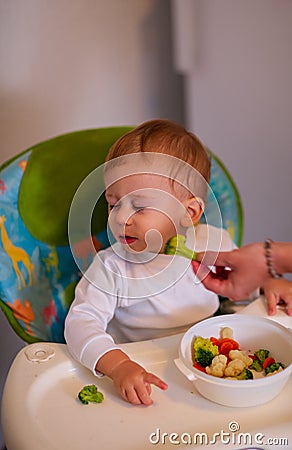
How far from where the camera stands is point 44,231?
3.70ft

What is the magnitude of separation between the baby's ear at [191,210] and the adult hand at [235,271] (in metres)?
0.06

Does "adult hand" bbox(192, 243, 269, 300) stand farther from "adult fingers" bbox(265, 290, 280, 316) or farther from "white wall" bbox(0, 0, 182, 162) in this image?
"white wall" bbox(0, 0, 182, 162)

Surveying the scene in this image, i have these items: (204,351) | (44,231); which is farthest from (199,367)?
(44,231)

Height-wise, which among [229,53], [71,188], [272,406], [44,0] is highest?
[44,0]

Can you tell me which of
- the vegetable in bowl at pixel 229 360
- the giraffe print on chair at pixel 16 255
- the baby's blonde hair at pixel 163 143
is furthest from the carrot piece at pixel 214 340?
the giraffe print on chair at pixel 16 255

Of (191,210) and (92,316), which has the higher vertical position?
(191,210)

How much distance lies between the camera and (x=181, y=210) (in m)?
0.94

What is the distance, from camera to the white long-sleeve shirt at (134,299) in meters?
0.92

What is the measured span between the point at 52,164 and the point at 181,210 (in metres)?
0.31

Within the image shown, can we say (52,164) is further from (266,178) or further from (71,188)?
(266,178)

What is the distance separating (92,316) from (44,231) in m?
0.24

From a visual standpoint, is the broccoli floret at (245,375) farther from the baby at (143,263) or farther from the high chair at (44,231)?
the high chair at (44,231)

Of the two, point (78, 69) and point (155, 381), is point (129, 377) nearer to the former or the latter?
point (155, 381)

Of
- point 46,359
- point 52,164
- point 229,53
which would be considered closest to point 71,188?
point 52,164
